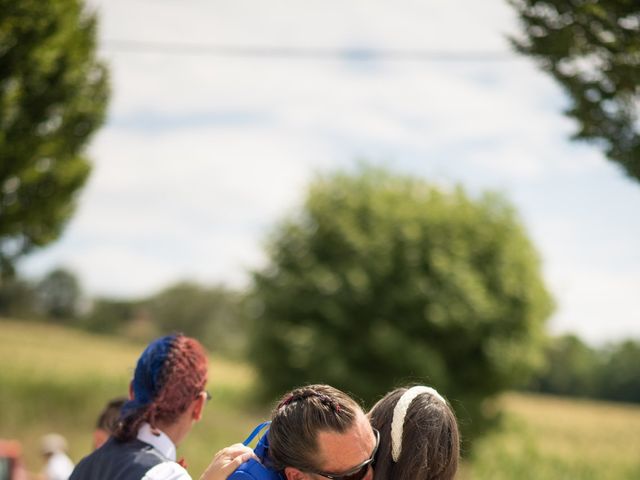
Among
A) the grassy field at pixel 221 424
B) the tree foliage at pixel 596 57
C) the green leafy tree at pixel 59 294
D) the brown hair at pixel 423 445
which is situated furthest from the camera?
the green leafy tree at pixel 59 294

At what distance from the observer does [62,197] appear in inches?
771

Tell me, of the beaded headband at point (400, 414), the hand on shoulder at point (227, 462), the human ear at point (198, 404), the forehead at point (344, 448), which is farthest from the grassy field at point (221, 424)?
the forehead at point (344, 448)

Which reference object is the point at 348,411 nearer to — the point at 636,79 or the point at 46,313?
the point at 636,79

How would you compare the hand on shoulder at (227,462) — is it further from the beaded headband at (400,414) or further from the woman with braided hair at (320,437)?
the beaded headband at (400,414)

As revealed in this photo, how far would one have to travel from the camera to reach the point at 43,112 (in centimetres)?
1792

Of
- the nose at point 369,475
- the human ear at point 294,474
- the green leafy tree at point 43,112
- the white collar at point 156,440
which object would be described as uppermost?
the green leafy tree at point 43,112

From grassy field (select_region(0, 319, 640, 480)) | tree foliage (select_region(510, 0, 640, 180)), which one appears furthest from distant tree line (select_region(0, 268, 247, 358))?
tree foliage (select_region(510, 0, 640, 180))

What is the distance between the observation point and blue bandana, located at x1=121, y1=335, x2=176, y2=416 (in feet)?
10.3

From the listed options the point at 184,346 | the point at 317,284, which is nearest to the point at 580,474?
the point at 317,284

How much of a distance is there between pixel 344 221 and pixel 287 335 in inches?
168

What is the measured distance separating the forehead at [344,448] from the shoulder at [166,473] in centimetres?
65

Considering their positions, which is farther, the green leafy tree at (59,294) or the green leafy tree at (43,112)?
the green leafy tree at (59,294)

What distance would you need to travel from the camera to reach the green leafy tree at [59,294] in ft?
234

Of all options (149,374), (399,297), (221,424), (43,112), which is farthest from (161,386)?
(221,424)
